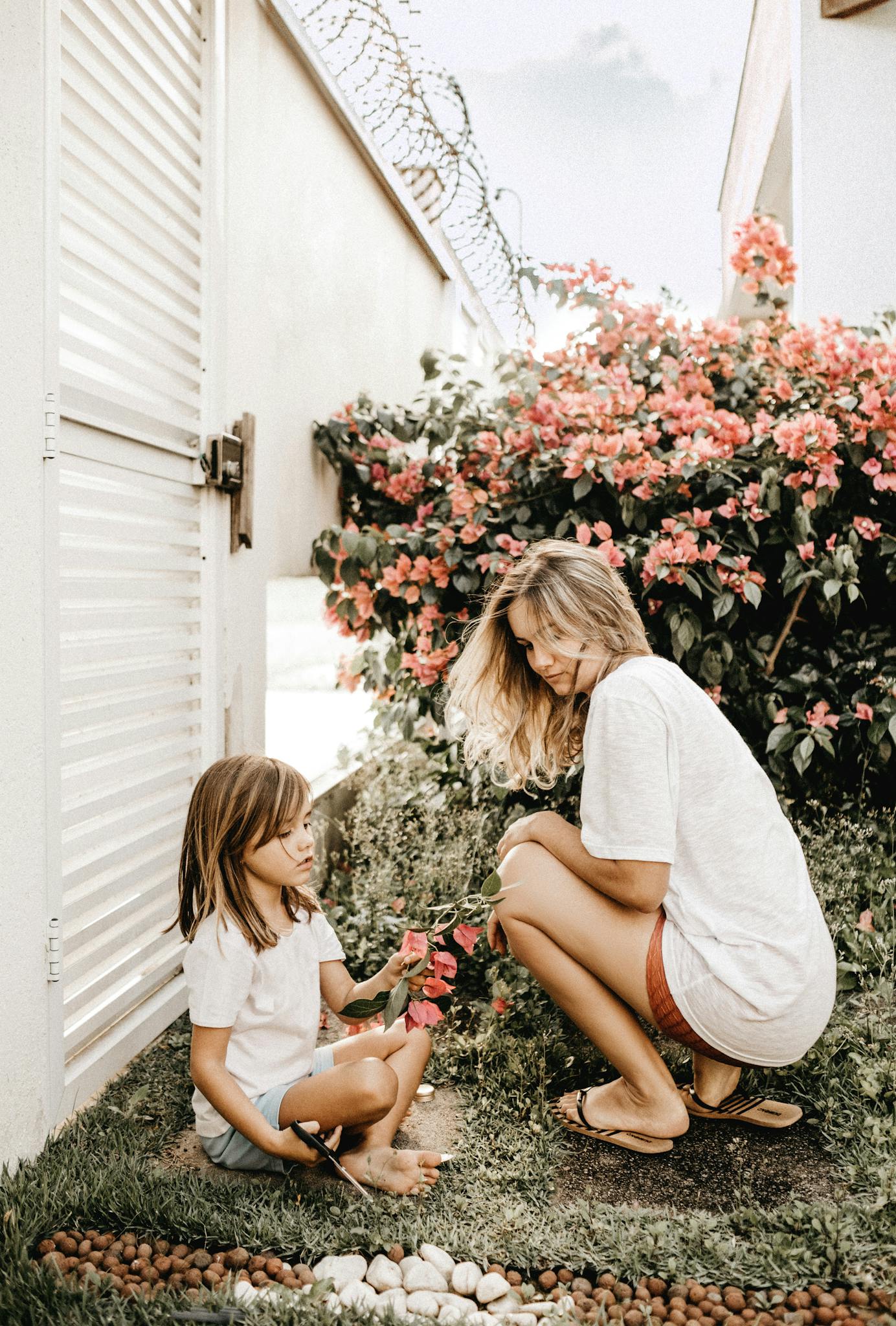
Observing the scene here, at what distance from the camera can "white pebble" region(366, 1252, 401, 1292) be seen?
168 cm

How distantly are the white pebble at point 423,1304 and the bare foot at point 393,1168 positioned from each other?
0.32m

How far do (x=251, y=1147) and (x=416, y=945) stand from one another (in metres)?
0.50

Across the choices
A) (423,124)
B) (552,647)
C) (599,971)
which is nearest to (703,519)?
(552,647)

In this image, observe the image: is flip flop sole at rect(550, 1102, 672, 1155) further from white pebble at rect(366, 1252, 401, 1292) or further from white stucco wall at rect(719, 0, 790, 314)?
white stucco wall at rect(719, 0, 790, 314)

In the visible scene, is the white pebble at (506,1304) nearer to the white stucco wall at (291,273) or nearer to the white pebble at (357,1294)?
the white pebble at (357,1294)

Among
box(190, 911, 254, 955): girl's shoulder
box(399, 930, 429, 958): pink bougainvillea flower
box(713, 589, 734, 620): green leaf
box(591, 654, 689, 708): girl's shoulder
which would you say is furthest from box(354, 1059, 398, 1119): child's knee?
box(713, 589, 734, 620): green leaf

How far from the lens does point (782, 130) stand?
620 centimetres

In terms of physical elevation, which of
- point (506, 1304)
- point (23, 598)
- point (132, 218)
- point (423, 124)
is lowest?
point (506, 1304)

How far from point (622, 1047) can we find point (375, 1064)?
56cm

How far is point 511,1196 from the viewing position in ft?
6.44

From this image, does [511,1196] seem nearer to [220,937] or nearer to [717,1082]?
[717,1082]

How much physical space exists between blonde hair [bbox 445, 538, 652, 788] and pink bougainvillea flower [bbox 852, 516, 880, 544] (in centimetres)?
118

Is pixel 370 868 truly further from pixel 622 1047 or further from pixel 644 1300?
pixel 644 1300

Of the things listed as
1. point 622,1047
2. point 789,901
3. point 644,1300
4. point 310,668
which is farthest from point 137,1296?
point 310,668
